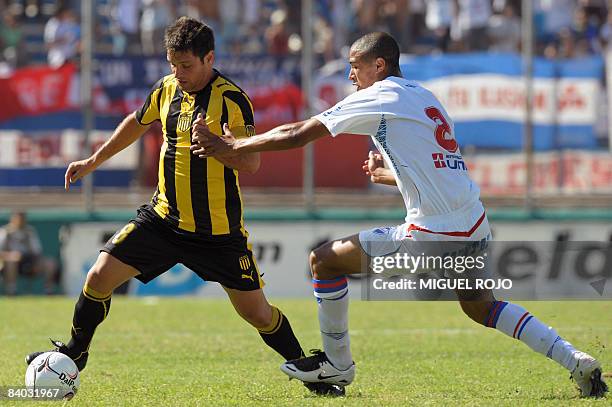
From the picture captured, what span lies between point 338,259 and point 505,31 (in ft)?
32.4

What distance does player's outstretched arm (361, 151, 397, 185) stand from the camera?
7.44m

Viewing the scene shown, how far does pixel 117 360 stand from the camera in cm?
943

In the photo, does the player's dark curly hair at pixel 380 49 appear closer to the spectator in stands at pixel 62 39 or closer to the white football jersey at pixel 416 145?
the white football jersey at pixel 416 145

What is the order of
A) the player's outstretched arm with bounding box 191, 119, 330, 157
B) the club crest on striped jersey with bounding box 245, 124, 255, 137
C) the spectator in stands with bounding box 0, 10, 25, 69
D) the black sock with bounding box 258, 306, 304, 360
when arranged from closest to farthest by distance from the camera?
the player's outstretched arm with bounding box 191, 119, 330, 157
the club crest on striped jersey with bounding box 245, 124, 255, 137
the black sock with bounding box 258, 306, 304, 360
the spectator in stands with bounding box 0, 10, 25, 69

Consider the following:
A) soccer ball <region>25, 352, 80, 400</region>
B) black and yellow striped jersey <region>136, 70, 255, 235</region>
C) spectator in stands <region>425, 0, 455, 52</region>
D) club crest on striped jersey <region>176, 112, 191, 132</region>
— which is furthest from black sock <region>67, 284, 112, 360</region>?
spectator in stands <region>425, 0, 455, 52</region>

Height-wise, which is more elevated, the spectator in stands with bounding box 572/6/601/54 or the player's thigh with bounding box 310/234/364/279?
the spectator in stands with bounding box 572/6/601/54

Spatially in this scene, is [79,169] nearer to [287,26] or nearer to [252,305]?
[252,305]

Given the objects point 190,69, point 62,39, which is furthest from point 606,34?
→ point 190,69

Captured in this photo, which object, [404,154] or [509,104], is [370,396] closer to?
[404,154]

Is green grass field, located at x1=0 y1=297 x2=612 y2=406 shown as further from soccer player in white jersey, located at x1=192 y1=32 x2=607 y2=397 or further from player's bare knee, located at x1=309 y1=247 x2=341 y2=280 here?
player's bare knee, located at x1=309 y1=247 x2=341 y2=280

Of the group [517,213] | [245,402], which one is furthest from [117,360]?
[517,213]

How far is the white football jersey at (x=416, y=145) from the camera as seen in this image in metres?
6.64

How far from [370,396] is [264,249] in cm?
854

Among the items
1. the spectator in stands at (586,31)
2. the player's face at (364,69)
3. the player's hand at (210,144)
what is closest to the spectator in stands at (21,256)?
the spectator in stands at (586,31)
